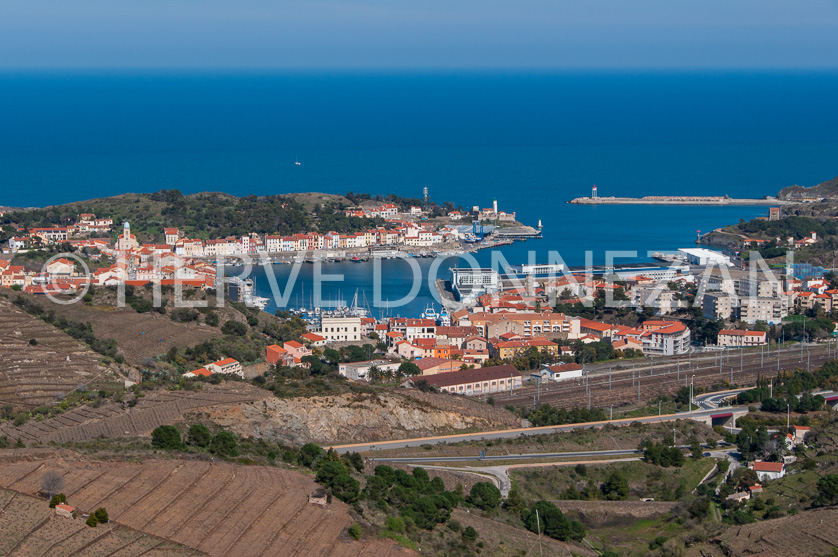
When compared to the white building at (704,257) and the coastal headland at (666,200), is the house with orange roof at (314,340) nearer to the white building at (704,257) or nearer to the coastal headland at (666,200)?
the white building at (704,257)

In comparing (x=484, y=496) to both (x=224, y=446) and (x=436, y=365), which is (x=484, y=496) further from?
(x=436, y=365)

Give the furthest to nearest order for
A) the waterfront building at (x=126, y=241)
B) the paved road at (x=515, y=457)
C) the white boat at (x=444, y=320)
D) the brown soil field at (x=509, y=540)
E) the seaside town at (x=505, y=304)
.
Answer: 1. the waterfront building at (x=126, y=241)
2. the white boat at (x=444, y=320)
3. the seaside town at (x=505, y=304)
4. the paved road at (x=515, y=457)
5. the brown soil field at (x=509, y=540)

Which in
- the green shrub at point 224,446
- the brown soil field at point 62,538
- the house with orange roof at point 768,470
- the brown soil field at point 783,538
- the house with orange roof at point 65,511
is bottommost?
the brown soil field at point 783,538

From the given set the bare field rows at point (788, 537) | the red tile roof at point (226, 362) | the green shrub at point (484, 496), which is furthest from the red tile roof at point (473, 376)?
the bare field rows at point (788, 537)

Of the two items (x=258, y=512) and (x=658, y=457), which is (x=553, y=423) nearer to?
(x=658, y=457)

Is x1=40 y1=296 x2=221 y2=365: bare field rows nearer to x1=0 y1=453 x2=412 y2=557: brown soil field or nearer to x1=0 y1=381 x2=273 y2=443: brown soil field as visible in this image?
x1=0 y1=381 x2=273 y2=443: brown soil field

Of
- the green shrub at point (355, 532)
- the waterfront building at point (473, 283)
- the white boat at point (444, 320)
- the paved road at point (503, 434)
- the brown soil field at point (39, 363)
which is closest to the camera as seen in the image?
the green shrub at point (355, 532)

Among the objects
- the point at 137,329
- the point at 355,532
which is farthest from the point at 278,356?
the point at 355,532
